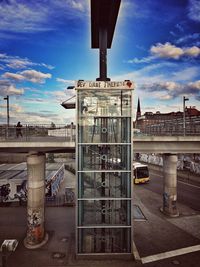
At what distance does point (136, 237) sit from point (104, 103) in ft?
45.1

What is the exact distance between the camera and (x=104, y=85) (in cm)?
1590

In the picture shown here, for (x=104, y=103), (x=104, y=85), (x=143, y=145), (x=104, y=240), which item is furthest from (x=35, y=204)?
(x=104, y=85)

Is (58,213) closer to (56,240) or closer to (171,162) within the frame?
(56,240)

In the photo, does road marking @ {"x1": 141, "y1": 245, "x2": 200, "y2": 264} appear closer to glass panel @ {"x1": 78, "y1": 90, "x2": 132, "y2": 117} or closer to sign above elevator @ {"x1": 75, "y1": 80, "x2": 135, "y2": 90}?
glass panel @ {"x1": 78, "y1": 90, "x2": 132, "y2": 117}

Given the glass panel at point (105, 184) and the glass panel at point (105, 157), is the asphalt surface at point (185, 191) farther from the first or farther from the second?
the glass panel at point (105, 157)

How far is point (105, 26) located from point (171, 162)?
1760cm

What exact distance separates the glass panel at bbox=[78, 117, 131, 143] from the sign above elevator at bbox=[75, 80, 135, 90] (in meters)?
2.59

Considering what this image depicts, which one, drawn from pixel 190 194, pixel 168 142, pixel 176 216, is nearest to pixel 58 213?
pixel 176 216

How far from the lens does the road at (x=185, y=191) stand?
28578 millimetres

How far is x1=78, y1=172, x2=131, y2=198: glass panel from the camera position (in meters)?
16.5

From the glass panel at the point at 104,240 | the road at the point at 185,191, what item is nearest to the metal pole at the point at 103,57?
the glass panel at the point at 104,240

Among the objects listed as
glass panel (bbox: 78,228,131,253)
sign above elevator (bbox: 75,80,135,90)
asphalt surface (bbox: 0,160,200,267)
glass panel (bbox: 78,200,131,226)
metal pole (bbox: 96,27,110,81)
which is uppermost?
metal pole (bbox: 96,27,110,81)

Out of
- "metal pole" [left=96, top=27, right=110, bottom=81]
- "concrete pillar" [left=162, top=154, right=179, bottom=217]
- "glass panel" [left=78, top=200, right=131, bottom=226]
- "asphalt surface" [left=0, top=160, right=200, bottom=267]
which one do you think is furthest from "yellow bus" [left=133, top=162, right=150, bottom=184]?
"metal pole" [left=96, top=27, right=110, bottom=81]

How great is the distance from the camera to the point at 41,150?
61.5 ft
